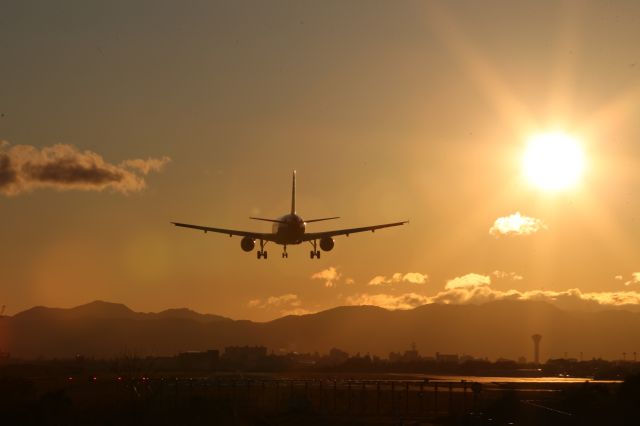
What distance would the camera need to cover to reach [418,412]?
121 meters

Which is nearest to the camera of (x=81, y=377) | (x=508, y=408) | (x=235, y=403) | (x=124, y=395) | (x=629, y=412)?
(x=629, y=412)

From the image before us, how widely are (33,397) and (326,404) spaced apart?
134ft

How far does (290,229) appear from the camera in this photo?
118 meters

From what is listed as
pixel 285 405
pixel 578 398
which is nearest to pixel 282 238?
pixel 285 405

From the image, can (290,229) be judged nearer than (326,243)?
Yes

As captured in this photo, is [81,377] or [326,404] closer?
[326,404]

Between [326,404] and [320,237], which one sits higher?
[320,237]

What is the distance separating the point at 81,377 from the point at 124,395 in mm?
45501

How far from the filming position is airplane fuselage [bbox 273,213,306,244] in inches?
4653

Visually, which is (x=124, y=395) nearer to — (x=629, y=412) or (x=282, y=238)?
(x=282, y=238)

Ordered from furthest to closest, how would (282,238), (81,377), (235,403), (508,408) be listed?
(81,377), (235,403), (282,238), (508,408)

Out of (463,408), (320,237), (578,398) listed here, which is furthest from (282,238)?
(578,398)

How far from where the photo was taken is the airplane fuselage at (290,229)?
118188mm

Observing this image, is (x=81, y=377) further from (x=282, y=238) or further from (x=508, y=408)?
(x=508, y=408)
